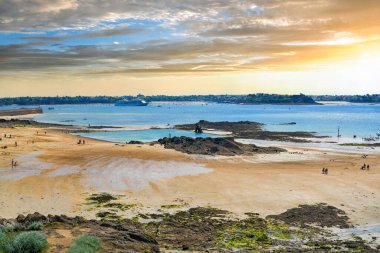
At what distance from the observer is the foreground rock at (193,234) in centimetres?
1719

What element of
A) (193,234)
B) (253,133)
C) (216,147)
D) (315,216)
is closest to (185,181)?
(315,216)

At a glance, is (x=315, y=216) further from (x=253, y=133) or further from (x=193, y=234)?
(x=253, y=133)

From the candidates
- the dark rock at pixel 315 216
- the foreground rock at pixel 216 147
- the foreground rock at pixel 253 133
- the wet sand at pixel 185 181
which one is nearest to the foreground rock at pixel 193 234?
the dark rock at pixel 315 216

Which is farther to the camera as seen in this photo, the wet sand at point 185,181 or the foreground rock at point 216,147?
the foreground rock at point 216,147

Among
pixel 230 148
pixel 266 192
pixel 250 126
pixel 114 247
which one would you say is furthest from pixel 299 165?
pixel 250 126

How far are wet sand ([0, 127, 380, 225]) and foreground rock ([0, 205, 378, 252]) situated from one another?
3.05 metres

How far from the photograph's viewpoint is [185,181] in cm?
3456

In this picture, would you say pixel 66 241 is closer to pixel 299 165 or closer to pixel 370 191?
pixel 370 191

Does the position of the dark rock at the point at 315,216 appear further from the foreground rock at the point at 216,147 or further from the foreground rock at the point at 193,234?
the foreground rock at the point at 216,147

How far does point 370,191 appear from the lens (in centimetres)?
3120

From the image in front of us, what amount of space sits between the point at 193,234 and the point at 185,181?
14.1 metres

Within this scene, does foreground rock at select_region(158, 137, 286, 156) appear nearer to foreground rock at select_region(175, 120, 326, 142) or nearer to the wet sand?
the wet sand

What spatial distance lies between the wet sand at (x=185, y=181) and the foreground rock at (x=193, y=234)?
3050mm

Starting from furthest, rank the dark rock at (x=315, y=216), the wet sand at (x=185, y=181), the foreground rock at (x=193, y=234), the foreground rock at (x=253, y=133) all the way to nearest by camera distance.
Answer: the foreground rock at (x=253, y=133) < the wet sand at (x=185, y=181) < the dark rock at (x=315, y=216) < the foreground rock at (x=193, y=234)
